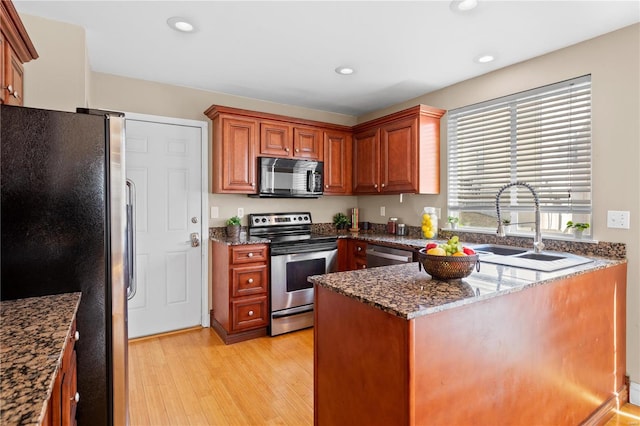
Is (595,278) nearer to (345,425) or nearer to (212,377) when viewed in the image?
(345,425)

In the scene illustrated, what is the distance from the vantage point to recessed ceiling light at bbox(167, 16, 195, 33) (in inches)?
87.9

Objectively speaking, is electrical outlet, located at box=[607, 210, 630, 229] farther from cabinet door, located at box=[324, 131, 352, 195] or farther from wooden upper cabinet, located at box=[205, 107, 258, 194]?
wooden upper cabinet, located at box=[205, 107, 258, 194]

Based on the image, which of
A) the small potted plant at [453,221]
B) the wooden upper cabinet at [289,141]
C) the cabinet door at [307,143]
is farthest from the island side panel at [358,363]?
the cabinet door at [307,143]

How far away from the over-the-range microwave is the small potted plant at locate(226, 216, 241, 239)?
0.35 meters

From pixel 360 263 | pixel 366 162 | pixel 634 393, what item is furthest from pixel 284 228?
pixel 634 393

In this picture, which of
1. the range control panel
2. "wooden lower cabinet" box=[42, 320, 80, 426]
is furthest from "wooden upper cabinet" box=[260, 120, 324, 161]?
"wooden lower cabinet" box=[42, 320, 80, 426]

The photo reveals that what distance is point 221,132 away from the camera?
132 inches

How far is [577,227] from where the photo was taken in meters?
2.46

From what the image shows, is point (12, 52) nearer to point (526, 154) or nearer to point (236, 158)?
point (236, 158)

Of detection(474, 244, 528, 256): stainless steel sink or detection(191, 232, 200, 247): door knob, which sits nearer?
detection(474, 244, 528, 256): stainless steel sink

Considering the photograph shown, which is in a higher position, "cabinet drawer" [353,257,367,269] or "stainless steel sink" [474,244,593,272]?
"stainless steel sink" [474,244,593,272]

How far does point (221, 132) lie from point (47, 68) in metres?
1.40

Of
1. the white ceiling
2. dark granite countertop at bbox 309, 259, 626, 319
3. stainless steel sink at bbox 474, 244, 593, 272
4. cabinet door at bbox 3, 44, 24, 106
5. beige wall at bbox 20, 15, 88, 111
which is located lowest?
dark granite countertop at bbox 309, 259, 626, 319

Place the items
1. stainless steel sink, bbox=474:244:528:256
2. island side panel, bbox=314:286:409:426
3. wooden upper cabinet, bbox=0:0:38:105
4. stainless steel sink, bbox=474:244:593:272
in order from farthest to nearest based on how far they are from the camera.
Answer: stainless steel sink, bbox=474:244:528:256 → stainless steel sink, bbox=474:244:593:272 → wooden upper cabinet, bbox=0:0:38:105 → island side panel, bbox=314:286:409:426
